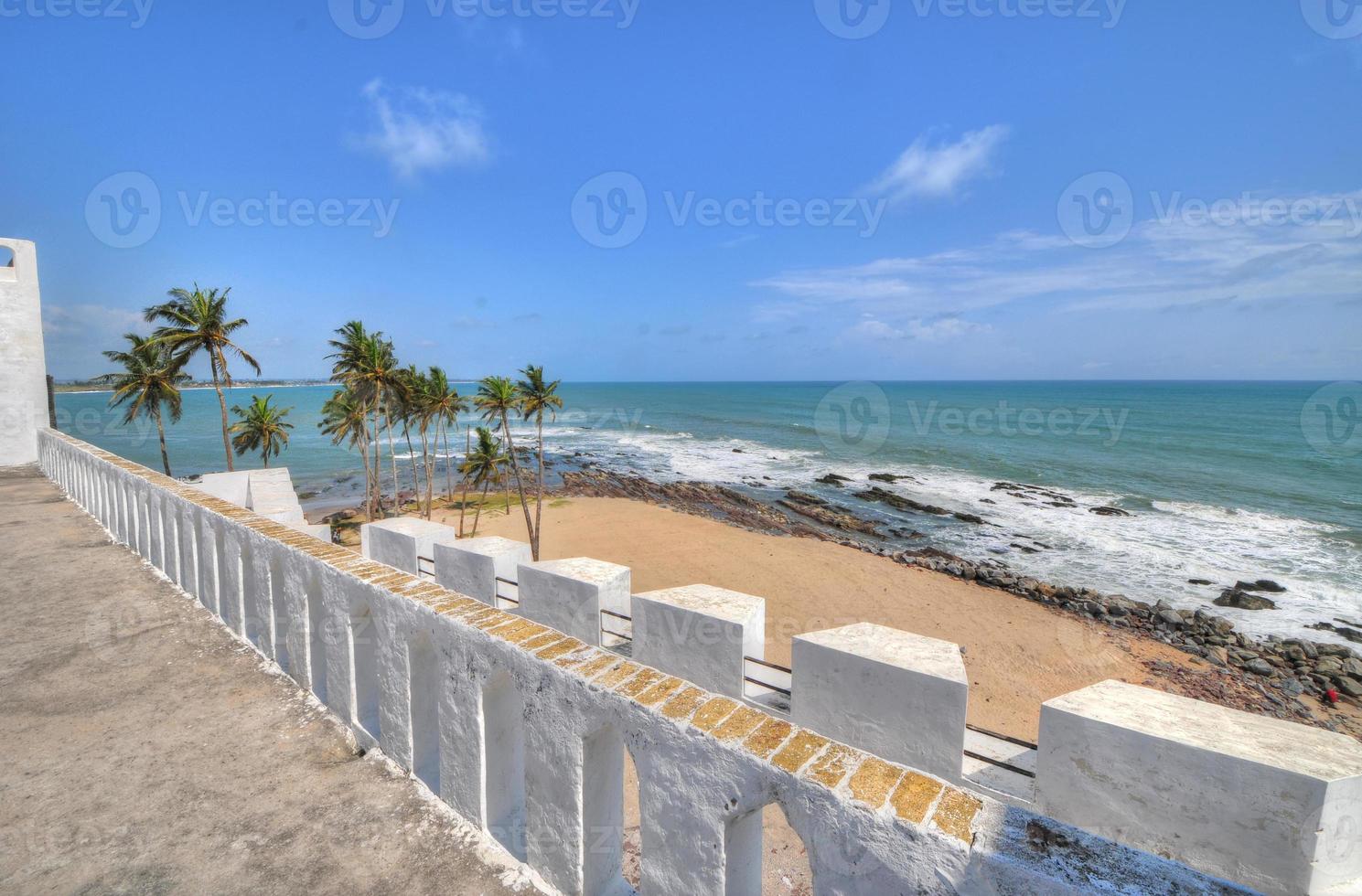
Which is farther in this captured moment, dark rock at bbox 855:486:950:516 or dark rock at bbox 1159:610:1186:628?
dark rock at bbox 855:486:950:516

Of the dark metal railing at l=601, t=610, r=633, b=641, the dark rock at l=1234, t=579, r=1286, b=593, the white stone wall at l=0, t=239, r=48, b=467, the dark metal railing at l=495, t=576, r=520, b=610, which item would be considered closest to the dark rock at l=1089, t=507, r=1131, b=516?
the dark rock at l=1234, t=579, r=1286, b=593

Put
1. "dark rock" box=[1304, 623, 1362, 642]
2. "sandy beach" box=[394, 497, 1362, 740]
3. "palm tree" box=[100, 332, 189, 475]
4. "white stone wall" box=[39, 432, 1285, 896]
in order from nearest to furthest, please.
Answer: "white stone wall" box=[39, 432, 1285, 896] → "sandy beach" box=[394, 497, 1362, 740] → "dark rock" box=[1304, 623, 1362, 642] → "palm tree" box=[100, 332, 189, 475]

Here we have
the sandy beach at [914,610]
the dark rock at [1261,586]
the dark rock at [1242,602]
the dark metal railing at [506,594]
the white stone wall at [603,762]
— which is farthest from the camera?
the dark rock at [1261,586]

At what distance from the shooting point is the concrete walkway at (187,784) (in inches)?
115

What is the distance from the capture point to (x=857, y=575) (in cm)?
2211

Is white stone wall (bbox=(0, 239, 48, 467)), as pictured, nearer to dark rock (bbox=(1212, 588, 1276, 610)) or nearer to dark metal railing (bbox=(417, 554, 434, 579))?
dark metal railing (bbox=(417, 554, 434, 579))

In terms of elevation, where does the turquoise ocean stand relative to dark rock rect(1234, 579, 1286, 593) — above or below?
above

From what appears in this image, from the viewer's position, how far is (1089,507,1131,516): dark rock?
31156 millimetres

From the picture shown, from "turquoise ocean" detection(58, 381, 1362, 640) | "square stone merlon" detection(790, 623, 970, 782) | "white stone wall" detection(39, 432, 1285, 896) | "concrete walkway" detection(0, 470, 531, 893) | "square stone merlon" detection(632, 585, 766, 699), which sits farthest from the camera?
"turquoise ocean" detection(58, 381, 1362, 640)

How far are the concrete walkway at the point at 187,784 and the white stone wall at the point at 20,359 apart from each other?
17613 millimetres

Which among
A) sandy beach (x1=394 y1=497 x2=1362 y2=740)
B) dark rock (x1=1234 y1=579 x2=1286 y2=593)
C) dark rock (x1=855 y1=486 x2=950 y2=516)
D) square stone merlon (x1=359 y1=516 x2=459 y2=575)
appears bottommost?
sandy beach (x1=394 y1=497 x2=1362 y2=740)

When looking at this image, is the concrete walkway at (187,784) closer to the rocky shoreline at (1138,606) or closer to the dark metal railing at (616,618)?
the dark metal railing at (616,618)

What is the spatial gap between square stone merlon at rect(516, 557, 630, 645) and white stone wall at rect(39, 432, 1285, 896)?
2.20 m

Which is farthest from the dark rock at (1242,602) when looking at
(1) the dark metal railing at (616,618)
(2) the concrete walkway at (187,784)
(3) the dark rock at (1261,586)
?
(2) the concrete walkway at (187,784)
